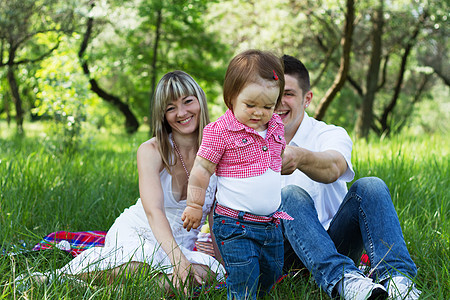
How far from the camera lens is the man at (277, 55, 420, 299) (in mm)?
2018

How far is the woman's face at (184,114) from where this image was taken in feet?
8.25

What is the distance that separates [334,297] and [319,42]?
42.0 feet

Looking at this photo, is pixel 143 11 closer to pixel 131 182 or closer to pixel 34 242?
pixel 131 182

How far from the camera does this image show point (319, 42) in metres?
13.9

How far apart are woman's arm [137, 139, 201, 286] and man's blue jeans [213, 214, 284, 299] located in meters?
0.34

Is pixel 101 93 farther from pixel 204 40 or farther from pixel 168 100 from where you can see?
pixel 168 100

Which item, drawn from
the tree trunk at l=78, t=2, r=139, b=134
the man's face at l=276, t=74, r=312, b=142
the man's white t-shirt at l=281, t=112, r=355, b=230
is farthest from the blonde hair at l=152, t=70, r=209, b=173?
the tree trunk at l=78, t=2, r=139, b=134

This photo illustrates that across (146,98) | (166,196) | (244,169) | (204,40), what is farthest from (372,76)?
(146,98)

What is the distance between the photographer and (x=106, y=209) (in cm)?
348

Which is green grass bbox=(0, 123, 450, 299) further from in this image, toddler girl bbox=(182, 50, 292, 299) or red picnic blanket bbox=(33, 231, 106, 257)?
toddler girl bbox=(182, 50, 292, 299)

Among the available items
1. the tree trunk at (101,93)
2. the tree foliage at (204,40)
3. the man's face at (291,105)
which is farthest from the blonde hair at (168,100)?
the tree trunk at (101,93)

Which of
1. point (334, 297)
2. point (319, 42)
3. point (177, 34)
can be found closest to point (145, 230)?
point (334, 297)

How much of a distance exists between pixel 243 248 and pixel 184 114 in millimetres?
916

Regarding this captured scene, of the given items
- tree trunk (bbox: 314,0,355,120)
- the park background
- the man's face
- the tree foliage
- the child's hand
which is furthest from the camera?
the tree foliage
